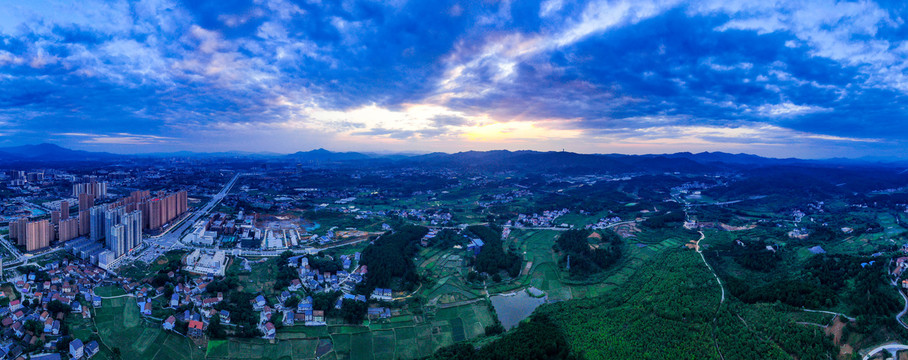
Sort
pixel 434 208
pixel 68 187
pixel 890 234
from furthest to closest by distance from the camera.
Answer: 1. pixel 68 187
2. pixel 434 208
3. pixel 890 234

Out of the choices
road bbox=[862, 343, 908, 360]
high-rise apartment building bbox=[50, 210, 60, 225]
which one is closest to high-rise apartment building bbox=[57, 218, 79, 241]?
high-rise apartment building bbox=[50, 210, 60, 225]

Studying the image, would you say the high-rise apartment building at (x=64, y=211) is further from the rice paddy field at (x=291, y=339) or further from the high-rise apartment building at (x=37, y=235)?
the rice paddy field at (x=291, y=339)

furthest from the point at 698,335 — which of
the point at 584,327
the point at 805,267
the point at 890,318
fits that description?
the point at 805,267

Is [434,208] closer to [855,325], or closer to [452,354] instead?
[452,354]

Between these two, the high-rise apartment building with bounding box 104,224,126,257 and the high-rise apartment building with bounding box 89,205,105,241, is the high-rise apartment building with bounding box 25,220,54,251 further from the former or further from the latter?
the high-rise apartment building with bounding box 104,224,126,257

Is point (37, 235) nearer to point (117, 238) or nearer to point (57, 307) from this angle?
point (117, 238)
